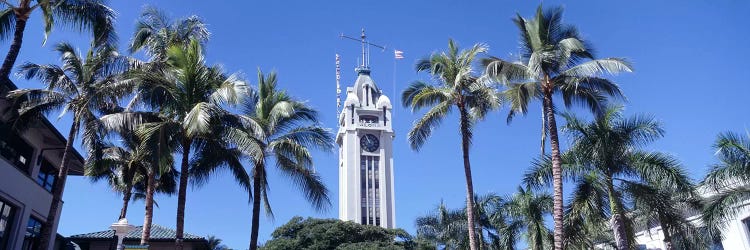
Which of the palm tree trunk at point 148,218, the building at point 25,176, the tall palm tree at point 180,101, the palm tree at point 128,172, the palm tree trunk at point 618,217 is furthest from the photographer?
the palm tree at point 128,172

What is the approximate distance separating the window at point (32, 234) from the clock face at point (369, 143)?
3462 inches

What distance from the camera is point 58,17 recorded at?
57.6 feet

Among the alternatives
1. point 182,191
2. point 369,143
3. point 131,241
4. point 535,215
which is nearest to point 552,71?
point 535,215

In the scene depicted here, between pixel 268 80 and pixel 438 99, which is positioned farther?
pixel 438 99

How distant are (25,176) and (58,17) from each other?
8053 mm

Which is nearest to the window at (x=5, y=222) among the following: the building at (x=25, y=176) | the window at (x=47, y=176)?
the building at (x=25, y=176)

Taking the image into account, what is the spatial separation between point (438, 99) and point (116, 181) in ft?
61.6

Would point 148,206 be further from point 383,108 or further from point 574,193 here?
point 383,108

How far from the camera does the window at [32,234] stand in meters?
24.0

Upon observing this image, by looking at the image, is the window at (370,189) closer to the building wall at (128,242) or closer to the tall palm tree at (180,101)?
the building wall at (128,242)

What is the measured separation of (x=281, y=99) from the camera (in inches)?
900

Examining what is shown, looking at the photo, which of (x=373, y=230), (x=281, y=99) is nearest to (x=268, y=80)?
(x=281, y=99)

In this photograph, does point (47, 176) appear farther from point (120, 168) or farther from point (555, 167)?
point (555, 167)

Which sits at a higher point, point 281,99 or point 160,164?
point 281,99
